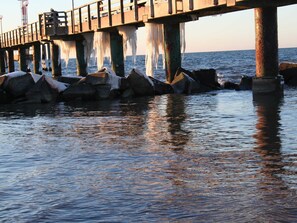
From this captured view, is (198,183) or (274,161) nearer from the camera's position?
(198,183)

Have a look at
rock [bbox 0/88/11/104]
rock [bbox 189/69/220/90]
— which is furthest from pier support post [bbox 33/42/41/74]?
rock [bbox 0/88/11/104]

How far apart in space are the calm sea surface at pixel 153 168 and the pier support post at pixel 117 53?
14080 millimetres

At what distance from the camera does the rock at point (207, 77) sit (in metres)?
25.1

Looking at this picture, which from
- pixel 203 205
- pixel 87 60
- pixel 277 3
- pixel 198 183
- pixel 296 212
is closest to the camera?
pixel 296 212

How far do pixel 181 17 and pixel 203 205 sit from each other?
1795cm

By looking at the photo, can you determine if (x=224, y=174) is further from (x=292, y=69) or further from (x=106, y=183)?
(x=292, y=69)

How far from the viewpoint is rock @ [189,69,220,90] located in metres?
25.1

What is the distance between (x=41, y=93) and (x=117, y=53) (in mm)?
8261

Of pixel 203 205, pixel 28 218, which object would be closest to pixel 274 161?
pixel 203 205

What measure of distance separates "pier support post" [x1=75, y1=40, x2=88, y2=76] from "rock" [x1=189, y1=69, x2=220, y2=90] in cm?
1104

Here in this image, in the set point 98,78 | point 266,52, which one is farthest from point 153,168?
point 98,78

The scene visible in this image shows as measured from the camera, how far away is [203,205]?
634 centimetres

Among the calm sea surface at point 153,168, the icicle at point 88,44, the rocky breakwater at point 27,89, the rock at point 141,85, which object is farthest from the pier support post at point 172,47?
the calm sea surface at point 153,168

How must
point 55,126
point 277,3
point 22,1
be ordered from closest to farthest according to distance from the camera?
point 55,126 < point 277,3 < point 22,1
